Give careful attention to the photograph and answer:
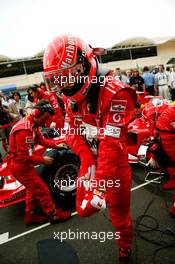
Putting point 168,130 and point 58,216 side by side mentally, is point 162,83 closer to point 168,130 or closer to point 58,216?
point 168,130

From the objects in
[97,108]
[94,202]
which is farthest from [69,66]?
[94,202]

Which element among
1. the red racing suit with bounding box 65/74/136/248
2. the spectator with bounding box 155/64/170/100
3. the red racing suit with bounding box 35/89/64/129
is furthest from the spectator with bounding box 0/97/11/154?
the spectator with bounding box 155/64/170/100

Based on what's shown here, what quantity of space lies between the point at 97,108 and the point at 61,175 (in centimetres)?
207

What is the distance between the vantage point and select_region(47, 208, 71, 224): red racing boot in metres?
3.33

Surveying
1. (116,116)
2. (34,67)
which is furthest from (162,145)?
(34,67)

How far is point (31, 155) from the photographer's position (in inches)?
126

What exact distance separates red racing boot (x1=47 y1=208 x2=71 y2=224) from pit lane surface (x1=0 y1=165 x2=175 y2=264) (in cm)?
7

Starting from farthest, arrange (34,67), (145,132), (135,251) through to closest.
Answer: (34,67) < (145,132) < (135,251)

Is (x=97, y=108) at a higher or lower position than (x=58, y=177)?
higher

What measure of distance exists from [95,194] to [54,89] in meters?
0.94

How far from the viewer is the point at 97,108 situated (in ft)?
6.59

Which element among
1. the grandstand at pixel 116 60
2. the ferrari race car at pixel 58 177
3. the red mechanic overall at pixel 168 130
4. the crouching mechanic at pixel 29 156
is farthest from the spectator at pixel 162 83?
the grandstand at pixel 116 60

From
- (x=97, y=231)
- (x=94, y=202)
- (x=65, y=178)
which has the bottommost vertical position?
(x=97, y=231)

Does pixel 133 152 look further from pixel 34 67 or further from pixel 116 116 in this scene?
pixel 34 67
